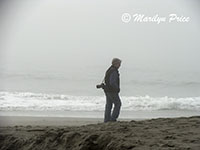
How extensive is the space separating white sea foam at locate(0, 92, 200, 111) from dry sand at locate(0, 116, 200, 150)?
2686mm

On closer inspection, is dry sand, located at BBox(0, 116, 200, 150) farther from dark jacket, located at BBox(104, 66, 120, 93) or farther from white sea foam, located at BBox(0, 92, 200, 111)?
white sea foam, located at BBox(0, 92, 200, 111)

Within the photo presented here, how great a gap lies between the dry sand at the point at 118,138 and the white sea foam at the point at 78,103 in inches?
106

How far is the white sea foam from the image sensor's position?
6.11 metres

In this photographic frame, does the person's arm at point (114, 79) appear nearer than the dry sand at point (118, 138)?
No

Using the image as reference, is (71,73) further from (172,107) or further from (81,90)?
(172,107)

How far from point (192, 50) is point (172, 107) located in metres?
0.96

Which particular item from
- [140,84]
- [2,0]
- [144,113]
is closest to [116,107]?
[2,0]

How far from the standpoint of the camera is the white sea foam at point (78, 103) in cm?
611

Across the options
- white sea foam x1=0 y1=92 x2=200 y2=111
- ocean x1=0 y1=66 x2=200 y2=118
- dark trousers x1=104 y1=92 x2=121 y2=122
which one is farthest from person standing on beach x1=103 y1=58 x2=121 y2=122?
white sea foam x1=0 y1=92 x2=200 y2=111

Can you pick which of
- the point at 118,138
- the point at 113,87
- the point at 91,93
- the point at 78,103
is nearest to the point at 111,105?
the point at 113,87

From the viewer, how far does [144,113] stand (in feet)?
19.6

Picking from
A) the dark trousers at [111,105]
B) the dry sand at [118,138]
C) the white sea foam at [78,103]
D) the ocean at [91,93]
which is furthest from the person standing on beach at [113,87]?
the white sea foam at [78,103]

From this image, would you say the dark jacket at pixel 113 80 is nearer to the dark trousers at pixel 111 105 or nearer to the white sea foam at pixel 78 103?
the dark trousers at pixel 111 105

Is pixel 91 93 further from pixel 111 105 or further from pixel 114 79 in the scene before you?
pixel 114 79
